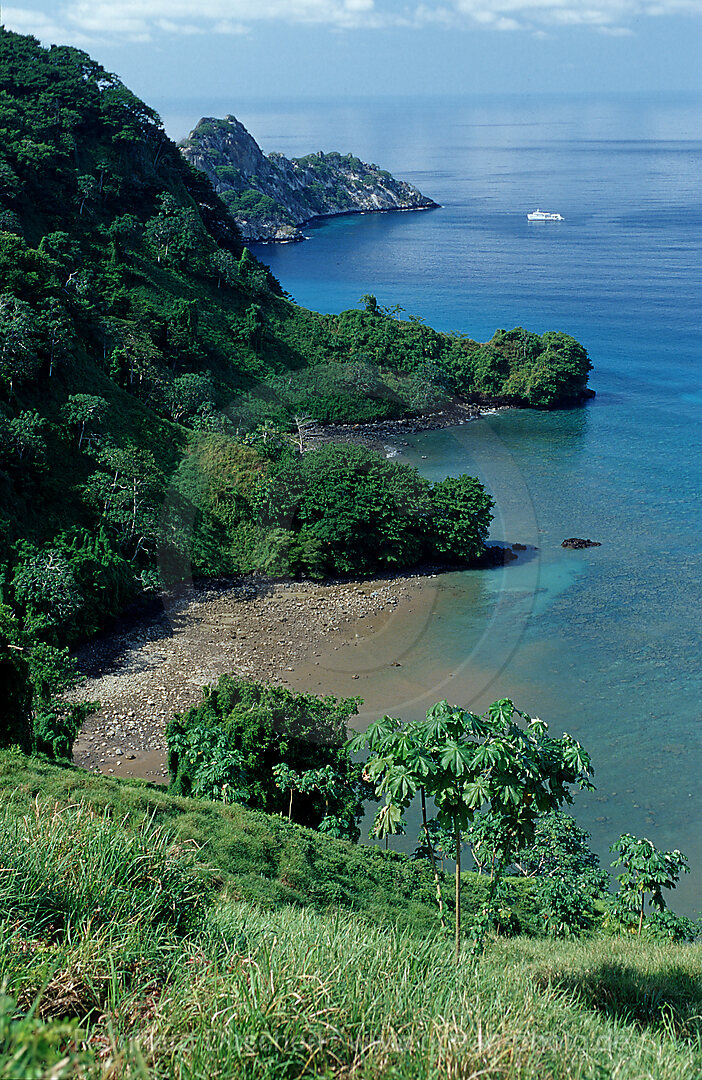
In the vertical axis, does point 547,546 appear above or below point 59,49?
below

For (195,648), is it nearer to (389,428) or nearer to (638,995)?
(638,995)

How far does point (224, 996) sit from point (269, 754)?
12.1m

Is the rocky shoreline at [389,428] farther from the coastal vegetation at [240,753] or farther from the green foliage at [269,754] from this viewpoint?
the green foliage at [269,754]

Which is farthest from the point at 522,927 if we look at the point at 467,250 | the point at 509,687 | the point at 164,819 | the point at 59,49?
the point at 467,250

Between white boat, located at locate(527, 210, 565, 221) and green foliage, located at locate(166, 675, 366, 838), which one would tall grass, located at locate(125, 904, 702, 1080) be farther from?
white boat, located at locate(527, 210, 565, 221)

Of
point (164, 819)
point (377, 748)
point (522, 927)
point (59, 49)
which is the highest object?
point (59, 49)

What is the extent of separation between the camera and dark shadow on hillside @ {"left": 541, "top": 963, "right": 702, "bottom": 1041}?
18.8 ft

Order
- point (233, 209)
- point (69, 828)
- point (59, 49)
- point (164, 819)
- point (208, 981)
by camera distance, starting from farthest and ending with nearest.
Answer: point (233, 209), point (59, 49), point (164, 819), point (69, 828), point (208, 981)

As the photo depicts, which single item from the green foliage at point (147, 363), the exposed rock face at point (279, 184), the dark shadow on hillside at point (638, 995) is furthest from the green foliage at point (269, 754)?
the exposed rock face at point (279, 184)

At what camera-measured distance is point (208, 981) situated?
385 cm

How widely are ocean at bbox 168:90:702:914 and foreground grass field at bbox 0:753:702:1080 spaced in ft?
38.9

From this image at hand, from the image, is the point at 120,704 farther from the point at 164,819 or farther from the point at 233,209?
the point at 233,209

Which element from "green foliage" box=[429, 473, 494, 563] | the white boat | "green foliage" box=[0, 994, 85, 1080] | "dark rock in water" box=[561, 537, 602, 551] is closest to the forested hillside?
"green foliage" box=[429, 473, 494, 563]

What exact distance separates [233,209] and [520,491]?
235ft
